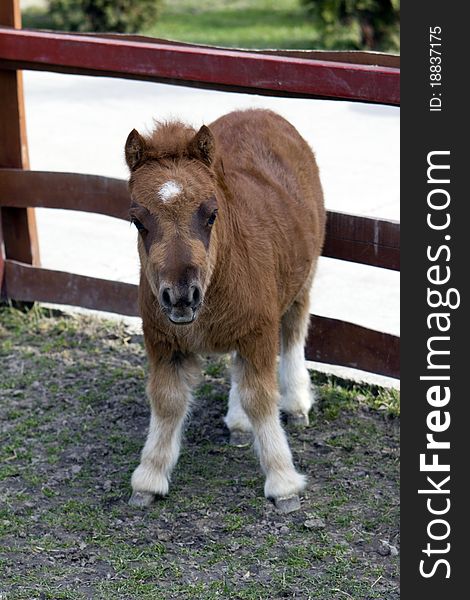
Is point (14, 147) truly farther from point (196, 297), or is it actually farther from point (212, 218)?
point (196, 297)

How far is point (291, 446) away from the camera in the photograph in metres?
5.05

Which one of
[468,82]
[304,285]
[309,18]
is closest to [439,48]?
[468,82]

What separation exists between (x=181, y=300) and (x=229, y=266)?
0.61 meters

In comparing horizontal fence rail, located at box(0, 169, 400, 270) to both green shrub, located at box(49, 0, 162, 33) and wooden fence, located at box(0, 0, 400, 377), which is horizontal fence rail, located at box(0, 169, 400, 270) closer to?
wooden fence, located at box(0, 0, 400, 377)

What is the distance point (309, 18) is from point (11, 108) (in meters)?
12.3

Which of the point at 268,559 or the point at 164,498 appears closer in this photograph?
the point at 268,559

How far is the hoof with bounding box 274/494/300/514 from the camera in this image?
4484 mm

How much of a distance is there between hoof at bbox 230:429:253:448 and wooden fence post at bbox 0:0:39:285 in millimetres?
2158

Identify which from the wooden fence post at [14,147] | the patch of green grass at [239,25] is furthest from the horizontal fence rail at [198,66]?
the patch of green grass at [239,25]

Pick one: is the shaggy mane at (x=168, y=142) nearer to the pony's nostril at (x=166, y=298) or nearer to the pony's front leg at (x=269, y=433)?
the pony's nostril at (x=166, y=298)

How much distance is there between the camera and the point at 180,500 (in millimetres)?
4594

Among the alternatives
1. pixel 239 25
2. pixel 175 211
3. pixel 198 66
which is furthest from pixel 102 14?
pixel 175 211

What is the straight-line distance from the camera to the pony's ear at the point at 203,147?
391 centimetres

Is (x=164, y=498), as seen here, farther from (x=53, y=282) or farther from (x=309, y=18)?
(x=309, y=18)
